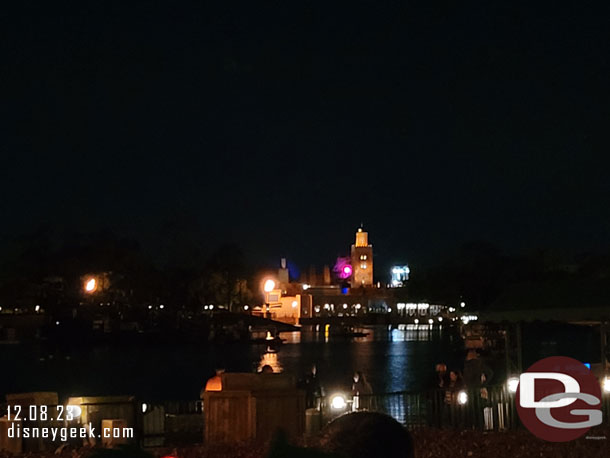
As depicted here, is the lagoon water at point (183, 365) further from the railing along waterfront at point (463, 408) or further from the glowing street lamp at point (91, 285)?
the railing along waterfront at point (463, 408)

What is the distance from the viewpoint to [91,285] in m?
124

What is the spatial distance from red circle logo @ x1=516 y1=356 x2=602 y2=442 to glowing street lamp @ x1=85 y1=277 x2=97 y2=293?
109941 mm

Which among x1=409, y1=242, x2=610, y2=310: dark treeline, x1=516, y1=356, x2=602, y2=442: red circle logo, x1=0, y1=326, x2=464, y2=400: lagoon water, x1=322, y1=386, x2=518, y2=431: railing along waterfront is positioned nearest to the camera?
x1=516, y1=356, x2=602, y2=442: red circle logo

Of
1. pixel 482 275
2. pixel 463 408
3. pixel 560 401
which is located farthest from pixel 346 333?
pixel 560 401

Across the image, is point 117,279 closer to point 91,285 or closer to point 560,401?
point 91,285

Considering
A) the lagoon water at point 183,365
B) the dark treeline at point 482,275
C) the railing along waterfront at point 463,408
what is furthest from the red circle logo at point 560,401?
the dark treeline at point 482,275

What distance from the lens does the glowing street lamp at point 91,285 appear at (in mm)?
123938

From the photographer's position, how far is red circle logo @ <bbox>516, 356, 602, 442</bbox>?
13.9 meters

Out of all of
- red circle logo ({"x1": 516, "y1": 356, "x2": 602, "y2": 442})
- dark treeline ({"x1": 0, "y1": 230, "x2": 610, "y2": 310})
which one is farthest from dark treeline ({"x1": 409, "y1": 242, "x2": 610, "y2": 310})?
red circle logo ({"x1": 516, "y1": 356, "x2": 602, "y2": 442})

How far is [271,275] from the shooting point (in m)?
172

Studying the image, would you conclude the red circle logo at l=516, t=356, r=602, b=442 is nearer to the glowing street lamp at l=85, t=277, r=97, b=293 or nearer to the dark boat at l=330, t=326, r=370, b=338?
the dark boat at l=330, t=326, r=370, b=338

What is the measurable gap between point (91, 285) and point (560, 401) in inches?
4498

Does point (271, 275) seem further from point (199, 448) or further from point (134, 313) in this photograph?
point (199, 448)

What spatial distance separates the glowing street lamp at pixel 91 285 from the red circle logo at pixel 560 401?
361 ft
